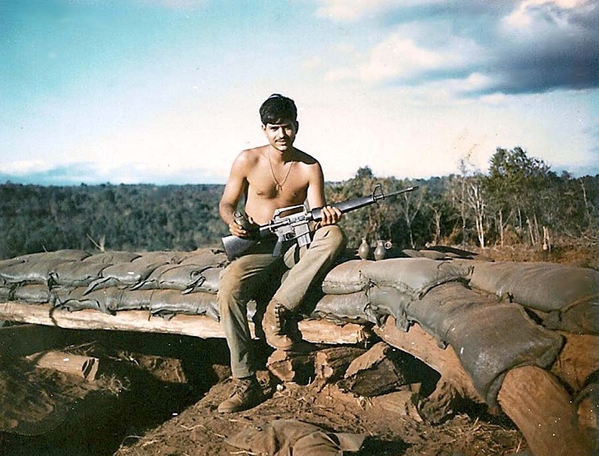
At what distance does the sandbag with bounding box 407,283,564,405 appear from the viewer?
2.38m

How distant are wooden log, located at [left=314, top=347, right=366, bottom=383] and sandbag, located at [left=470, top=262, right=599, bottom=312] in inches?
52.7

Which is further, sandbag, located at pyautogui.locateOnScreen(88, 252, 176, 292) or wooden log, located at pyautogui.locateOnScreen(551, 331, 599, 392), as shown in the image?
sandbag, located at pyautogui.locateOnScreen(88, 252, 176, 292)

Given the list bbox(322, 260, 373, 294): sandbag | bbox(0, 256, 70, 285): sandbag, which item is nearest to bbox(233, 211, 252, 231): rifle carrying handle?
bbox(322, 260, 373, 294): sandbag

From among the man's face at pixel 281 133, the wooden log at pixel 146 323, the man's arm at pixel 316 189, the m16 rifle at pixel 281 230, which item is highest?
the man's face at pixel 281 133

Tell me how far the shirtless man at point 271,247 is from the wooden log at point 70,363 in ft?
6.07

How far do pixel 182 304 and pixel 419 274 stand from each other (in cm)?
225

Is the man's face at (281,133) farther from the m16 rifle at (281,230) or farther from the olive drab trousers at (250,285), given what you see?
the olive drab trousers at (250,285)

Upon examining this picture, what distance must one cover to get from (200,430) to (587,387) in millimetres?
2649

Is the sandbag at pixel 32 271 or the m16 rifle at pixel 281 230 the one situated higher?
the m16 rifle at pixel 281 230

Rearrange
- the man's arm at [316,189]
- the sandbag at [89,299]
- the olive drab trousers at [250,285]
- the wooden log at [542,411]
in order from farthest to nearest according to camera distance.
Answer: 1. the sandbag at [89,299]
2. the man's arm at [316,189]
3. the olive drab trousers at [250,285]
4. the wooden log at [542,411]

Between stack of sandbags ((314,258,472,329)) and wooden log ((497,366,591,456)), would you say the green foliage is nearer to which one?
stack of sandbags ((314,258,472,329))

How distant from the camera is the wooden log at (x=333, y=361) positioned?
4.23 metres

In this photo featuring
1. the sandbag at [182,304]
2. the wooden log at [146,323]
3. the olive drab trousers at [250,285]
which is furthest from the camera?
the sandbag at [182,304]

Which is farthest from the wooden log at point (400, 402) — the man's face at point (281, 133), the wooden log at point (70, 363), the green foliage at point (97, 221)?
the green foliage at point (97, 221)
